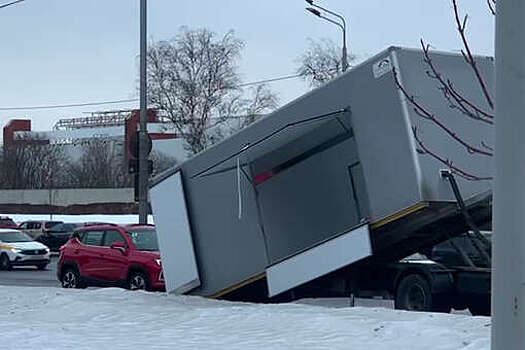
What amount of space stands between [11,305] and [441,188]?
6.32m

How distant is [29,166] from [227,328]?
73709mm

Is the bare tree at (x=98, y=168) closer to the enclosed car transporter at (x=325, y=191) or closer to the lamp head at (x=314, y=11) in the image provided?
the lamp head at (x=314, y=11)

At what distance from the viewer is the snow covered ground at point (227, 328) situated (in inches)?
412

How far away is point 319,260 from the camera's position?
587 inches

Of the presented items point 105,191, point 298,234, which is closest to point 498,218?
point 298,234

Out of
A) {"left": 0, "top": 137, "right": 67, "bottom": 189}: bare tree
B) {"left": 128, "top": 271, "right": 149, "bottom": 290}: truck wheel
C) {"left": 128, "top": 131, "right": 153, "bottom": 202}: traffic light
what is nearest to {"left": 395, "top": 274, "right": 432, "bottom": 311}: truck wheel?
{"left": 128, "top": 271, "right": 149, "bottom": 290}: truck wheel

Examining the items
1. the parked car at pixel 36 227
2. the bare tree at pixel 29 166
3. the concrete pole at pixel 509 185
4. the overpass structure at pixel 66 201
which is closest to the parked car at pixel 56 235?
the parked car at pixel 36 227

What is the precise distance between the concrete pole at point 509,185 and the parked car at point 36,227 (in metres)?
42.9

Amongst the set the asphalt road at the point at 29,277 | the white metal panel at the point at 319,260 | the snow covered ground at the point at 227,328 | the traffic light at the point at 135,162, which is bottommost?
the snow covered ground at the point at 227,328

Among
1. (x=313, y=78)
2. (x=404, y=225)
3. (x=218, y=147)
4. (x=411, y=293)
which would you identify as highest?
(x=313, y=78)

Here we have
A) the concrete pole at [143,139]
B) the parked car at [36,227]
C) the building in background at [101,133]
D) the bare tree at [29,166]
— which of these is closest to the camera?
the concrete pole at [143,139]

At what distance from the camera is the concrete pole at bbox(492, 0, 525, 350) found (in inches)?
167

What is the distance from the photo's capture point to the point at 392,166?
1380cm

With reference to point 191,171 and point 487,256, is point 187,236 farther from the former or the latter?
point 487,256
